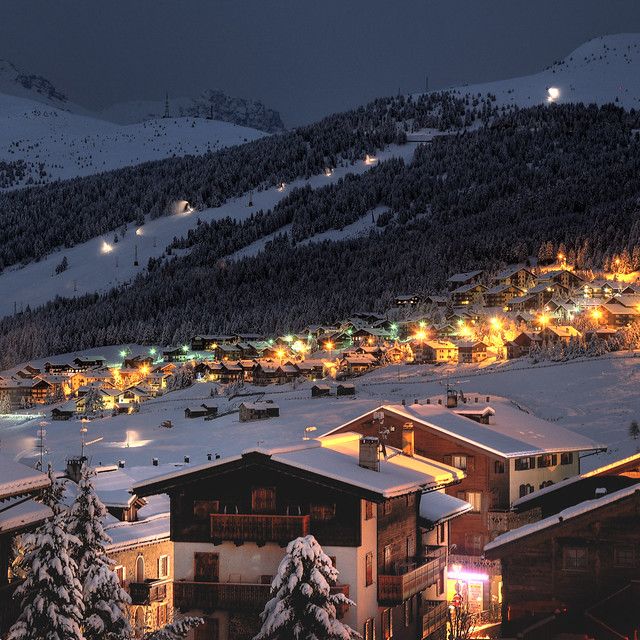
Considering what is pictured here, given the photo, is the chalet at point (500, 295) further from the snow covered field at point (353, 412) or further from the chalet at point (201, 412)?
the chalet at point (201, 412)

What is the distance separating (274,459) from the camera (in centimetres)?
3038

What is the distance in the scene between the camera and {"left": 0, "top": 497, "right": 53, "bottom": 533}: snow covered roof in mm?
25797

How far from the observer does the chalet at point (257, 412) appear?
Result: 8868 cm

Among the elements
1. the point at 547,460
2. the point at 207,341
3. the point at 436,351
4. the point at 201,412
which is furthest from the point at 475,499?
the point at 207,341

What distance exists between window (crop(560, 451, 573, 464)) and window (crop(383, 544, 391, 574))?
18723 millimetres

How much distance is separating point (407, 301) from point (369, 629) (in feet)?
514

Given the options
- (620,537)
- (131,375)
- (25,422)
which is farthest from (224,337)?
(620,537)

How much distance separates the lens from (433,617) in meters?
34.4

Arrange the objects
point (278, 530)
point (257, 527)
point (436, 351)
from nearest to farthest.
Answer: point (278, 530), point (257, 527), point (436, 351)

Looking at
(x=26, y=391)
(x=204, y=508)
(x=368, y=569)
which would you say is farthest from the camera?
(x=26, y=391)

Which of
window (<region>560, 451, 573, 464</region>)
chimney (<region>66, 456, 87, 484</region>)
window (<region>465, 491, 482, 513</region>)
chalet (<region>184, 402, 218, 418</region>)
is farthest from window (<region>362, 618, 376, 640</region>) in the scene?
chalet (<region>184, 402, 218, 418</region>)

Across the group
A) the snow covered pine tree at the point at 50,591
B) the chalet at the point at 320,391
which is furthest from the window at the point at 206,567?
the chalet at the point at 320,391

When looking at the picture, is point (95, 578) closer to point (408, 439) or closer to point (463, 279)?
point (408, 439)

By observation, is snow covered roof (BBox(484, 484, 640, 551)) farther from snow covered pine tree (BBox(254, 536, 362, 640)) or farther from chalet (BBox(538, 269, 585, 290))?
chalet (BBox(538, 269, 585, 290))
